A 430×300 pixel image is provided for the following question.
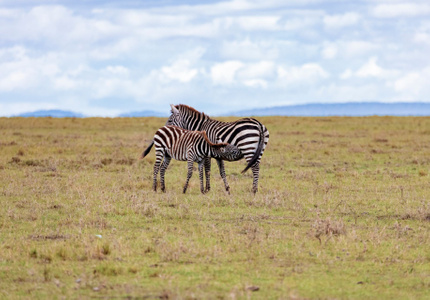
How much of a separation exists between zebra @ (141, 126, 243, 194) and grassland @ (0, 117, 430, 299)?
3.05ft

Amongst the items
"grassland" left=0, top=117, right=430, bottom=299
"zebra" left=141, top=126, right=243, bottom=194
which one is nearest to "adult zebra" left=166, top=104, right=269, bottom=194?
"zebra" left=141, top=126, right=243, bottom=194

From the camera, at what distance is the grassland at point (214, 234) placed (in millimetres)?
6453

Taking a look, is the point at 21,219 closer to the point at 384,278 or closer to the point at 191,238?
the point at 191,238

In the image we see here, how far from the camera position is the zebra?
13.3 metres

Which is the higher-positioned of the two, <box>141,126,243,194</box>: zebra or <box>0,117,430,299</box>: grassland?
<box>141,126,243,194</box>: zebra

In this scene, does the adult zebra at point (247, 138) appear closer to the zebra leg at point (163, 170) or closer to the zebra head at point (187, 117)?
the zebra head at point (187, 117)

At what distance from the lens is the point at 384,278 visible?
6.85 m

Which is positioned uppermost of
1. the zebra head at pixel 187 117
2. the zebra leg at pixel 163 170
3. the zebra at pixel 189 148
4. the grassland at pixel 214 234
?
the zebra head at pixel 187 117

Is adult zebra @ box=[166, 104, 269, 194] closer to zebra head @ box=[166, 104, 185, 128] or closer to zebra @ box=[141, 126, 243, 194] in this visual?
zebra @ box=[141, 126, 243, 194]

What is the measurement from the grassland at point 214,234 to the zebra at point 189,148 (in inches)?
36.6

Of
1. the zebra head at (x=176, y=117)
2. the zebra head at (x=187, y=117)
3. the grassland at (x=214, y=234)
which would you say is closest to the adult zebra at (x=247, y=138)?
the grassland at (x=214, y=234)

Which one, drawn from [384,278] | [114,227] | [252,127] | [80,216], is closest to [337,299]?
[384,278]

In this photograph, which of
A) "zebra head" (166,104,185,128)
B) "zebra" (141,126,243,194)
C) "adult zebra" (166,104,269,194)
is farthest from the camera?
"zebra head" (166,104,185,128)

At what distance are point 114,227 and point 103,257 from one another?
7.06 feet
